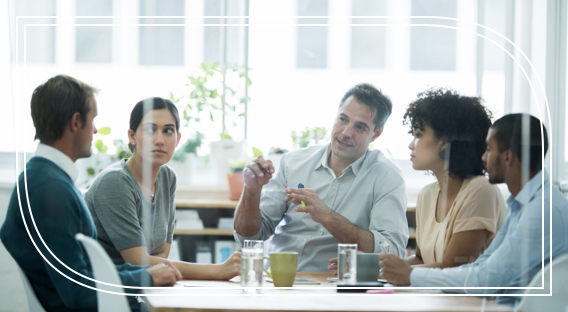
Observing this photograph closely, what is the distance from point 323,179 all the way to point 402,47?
395 mm

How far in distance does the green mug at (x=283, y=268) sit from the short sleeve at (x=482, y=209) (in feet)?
1.34

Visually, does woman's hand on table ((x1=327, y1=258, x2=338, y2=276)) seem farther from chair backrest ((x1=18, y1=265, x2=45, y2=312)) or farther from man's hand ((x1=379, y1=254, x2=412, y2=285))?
chair backrest ((x1=18, y1=265, x2=45, y2=312))

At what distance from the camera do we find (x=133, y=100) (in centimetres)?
122

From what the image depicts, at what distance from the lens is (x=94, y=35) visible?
127 centimetres

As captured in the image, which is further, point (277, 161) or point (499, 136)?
point (277, 161)

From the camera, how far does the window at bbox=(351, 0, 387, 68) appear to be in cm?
124

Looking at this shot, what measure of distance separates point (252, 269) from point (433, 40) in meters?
0.73

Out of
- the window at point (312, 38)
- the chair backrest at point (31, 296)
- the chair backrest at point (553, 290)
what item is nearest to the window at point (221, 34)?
the window at point (312, 38)

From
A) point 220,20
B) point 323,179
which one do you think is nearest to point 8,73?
point 220,20

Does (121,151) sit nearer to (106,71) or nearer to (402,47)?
(106,71)

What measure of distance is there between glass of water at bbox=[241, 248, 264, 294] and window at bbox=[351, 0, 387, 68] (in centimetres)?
53

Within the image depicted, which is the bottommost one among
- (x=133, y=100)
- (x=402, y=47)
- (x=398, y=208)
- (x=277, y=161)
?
(x=398, y=208)

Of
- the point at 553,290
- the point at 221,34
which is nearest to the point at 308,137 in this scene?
the point at 221,34

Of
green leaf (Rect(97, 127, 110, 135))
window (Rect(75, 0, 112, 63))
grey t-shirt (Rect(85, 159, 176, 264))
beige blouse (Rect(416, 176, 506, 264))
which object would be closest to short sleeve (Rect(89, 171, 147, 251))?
grey t-shirt (Rect(85, 159, 176, 264))
